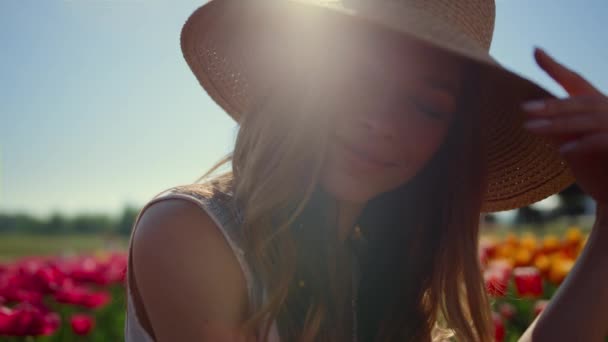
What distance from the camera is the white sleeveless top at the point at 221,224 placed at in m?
1.43

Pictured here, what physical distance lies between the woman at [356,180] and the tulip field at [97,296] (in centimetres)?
72

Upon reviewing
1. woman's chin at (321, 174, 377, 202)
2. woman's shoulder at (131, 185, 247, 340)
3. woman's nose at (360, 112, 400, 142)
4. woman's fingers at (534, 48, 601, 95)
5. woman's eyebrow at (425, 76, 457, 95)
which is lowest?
woman's shoulder at (131, 185, 247, 340)

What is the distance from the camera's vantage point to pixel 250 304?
148 cm

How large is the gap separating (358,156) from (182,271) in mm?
532

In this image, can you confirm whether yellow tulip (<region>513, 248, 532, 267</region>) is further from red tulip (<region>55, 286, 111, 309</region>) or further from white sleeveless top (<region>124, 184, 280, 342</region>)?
white sleeveless top (<region>124, 184, 280, 342</region>)

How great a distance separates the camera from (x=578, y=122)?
1.24 meters

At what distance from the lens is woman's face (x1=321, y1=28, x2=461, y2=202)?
156 cm

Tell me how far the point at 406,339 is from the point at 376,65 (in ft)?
3.15

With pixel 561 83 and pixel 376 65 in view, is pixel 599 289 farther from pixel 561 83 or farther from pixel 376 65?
pixel 376 65

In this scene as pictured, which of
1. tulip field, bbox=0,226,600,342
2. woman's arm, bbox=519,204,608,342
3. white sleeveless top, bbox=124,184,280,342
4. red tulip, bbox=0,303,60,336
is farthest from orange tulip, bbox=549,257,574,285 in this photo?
red tulip, bbox=0,303,60,336

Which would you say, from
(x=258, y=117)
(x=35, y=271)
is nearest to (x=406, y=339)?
(x=258, y=117)

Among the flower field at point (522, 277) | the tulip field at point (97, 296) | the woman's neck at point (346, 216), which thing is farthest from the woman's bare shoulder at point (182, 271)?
the flower field at point (522, 277)

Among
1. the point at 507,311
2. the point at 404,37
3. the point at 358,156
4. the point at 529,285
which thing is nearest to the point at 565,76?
the point at 404,37

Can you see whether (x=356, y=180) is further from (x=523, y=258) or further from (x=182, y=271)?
(x=523, y=258)
